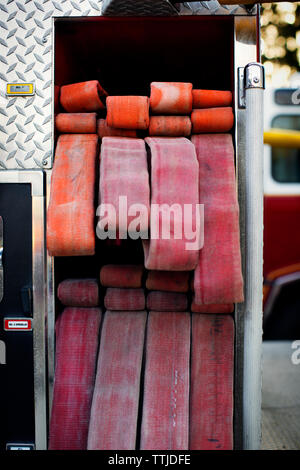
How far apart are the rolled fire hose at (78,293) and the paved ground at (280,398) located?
167 centimetres

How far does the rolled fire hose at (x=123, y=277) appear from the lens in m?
1.99

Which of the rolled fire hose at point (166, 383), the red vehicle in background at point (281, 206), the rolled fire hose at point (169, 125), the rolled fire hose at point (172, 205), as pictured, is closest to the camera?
the rolled fire hose at point (172, 205)

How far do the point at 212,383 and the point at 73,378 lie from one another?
2.26 feet

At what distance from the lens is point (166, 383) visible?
1860mm

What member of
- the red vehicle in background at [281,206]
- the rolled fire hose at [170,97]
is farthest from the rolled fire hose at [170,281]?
the red vehicle in background at [281,206]

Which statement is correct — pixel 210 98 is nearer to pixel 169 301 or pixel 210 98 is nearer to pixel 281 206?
pixel 169 301

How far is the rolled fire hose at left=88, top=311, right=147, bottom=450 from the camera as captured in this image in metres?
1.80

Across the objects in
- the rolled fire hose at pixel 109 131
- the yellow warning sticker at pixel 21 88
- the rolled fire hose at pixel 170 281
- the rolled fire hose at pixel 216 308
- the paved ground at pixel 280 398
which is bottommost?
the paved ground at pixel 280 398

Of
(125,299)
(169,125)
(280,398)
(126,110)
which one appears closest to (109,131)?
(126,110)

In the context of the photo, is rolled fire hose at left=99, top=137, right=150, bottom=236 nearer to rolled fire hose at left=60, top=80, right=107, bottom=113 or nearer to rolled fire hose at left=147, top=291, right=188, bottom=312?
rolled fire hose at left=60, top=80, right=107, bottom=113

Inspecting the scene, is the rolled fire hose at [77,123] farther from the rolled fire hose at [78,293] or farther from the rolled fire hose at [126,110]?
the rolled fire hose at [78,293]

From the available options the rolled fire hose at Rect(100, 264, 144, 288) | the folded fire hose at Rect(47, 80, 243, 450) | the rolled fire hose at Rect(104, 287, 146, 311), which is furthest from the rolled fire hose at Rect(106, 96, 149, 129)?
the rolled fire hose at Rect(104, 287, 146, 311)
